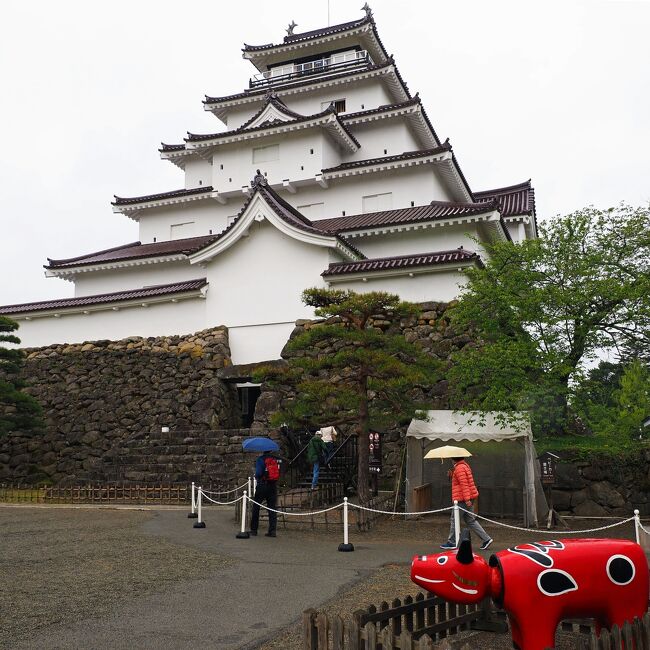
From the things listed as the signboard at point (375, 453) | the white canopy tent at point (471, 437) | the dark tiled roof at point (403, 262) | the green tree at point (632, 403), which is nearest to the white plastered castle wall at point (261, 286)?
the dark tiled roof at point (403, 262)

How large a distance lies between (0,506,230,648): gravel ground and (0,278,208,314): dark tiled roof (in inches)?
385

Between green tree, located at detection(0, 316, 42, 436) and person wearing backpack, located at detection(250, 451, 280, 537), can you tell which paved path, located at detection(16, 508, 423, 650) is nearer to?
person wearing backpack, located at detection(250, 451, 280, 537)

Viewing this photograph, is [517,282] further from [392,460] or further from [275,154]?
[275,154]

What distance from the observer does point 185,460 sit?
626 inches

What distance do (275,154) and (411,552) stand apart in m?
19.7

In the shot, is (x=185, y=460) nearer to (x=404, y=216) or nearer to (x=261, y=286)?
(x=261, y=286)

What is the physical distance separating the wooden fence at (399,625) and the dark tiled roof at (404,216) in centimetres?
1554

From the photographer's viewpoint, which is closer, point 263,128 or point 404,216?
point 404,216

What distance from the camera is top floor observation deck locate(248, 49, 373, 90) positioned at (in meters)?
28.1

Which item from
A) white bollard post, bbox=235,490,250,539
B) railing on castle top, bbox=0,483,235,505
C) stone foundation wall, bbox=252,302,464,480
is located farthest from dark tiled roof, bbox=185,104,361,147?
white bollard post, bbox=235,490,250,539

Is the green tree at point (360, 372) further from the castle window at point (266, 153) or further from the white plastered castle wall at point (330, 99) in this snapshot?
the white plastered castle wall at point (330, 99)

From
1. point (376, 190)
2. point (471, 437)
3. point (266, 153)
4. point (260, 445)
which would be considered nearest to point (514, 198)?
point (376, 190)

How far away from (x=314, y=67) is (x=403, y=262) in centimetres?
1616

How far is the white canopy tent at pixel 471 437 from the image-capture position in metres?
11.5
